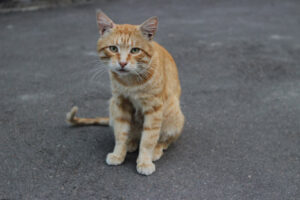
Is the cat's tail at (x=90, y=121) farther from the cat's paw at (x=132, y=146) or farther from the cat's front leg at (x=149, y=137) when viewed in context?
the cat's front leg at (x=149, y=137)

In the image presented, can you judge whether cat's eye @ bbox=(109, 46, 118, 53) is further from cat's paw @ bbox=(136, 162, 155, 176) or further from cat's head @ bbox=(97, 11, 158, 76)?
cat's paw @ bbox=(136, 162, 155, 176)

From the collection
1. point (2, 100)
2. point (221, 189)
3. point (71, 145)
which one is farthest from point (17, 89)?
point (221, 189)

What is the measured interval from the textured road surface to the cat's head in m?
0.97

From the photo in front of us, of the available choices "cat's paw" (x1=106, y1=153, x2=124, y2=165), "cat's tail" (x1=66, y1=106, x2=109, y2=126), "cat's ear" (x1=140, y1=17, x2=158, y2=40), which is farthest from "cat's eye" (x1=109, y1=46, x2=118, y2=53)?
"cat's tail" (x1=66, y1=106, x2=109, y2=126)

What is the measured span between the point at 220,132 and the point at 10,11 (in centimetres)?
714

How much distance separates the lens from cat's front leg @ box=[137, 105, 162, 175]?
3.19m

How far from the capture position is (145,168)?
10.4ft

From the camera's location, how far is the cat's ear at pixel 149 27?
3.07 m

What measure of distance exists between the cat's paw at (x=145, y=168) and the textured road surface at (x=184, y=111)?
2.3 inches

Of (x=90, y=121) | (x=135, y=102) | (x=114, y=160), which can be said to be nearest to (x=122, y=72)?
(x=135, y=102)

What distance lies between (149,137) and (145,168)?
28cm

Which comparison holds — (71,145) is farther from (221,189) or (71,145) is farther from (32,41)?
(32,41)

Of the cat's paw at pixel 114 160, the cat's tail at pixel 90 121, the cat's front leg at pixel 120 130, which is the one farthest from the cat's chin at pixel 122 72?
the cat's tail at pixel 90 121

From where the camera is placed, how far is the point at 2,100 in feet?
15.3
